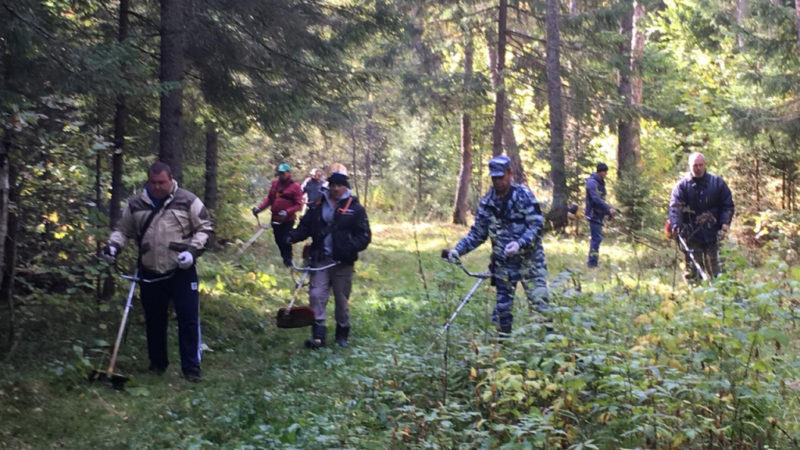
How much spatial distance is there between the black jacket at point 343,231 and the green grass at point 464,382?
42.7 inches

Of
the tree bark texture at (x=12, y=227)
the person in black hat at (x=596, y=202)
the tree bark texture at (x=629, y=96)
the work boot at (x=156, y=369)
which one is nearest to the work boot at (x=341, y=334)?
the work boot at (x=156, y=369)

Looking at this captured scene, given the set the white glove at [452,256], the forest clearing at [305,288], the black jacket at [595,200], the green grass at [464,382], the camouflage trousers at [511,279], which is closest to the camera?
the green grass at [464,382]

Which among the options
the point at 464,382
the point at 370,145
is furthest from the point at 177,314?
the point at 370,145

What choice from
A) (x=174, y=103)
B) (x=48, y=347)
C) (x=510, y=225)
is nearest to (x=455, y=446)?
(x=510, y=225)

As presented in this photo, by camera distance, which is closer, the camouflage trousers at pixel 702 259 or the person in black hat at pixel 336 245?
the person in black hat at pixel 336 245

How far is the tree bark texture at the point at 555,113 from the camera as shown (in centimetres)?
1988

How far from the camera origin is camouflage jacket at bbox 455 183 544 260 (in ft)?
23.7

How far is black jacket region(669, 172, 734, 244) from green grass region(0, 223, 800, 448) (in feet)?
7.87

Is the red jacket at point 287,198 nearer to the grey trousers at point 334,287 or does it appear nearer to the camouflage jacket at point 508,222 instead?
the grey trousers at point 334,287

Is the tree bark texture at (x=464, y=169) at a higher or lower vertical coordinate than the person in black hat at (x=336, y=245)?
higher

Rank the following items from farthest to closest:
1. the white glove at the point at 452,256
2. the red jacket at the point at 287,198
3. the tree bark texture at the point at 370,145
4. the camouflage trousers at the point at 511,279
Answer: the tree bark texture at the point at 370,145, the red jacket at the point at 287,198, the white glove at the point at 452,256, the camouflage trousers at the point at 511,279

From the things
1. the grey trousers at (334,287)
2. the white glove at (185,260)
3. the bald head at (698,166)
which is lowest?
the grey trousers at (334,287)

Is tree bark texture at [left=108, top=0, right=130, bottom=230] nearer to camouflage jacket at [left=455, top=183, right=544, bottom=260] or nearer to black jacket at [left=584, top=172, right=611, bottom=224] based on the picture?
camouflage jacket at [left=455, top=183, right=544, bottom=260]

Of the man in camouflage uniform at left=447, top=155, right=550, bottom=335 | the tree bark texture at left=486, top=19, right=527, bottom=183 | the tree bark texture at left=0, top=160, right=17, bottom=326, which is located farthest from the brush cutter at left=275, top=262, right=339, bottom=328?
the tree bark texture at left=486, top=19, right=527, bottom=183
